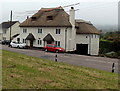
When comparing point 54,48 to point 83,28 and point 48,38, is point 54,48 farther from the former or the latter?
point 83,28

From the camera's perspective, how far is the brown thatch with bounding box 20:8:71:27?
1468 inches

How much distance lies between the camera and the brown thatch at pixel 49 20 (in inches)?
1468

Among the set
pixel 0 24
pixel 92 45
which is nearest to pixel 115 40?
pixel 92 45

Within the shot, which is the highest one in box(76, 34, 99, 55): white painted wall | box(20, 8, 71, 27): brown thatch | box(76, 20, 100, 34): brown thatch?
box(20, 8, 71, 27): brown thatch

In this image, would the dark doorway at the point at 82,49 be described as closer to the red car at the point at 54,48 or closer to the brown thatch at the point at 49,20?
the brown thatch at the point at 49,20

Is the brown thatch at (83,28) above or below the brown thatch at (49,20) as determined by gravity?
below

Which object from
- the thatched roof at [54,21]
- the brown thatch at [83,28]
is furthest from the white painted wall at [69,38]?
the thatched roof at [54,21]

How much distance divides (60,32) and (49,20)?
15.5 feet

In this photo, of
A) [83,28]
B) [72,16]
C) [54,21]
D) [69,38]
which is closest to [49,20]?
[54,21]

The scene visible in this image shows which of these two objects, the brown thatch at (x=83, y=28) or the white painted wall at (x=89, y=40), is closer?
the brown thatch at (x=83, y=28)

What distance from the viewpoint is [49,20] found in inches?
1569

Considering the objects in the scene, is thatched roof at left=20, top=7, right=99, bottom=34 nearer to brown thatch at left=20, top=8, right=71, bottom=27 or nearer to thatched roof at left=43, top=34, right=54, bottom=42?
brown thatch at left=20, top=8, right=71, bottom=27

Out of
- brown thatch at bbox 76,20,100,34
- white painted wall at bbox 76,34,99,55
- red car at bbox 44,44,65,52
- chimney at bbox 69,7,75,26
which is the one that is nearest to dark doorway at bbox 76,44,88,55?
white painted wall at bbox 76,34,99,55

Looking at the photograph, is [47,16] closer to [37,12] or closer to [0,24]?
[37,12]
